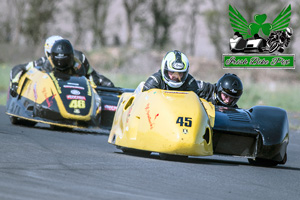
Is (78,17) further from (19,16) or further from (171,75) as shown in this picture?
(171,75)

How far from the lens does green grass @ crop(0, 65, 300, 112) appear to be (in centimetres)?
2430

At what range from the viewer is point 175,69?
947 centimetres

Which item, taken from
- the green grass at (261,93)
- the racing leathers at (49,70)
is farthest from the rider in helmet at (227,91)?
the green grass at (261,93)

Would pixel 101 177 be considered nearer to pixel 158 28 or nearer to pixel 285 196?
pixel 285 196

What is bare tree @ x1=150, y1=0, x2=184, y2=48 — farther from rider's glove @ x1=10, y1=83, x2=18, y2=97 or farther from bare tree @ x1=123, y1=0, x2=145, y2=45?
rider's glove @ x1=10, y1=83, x2=18, y2=97

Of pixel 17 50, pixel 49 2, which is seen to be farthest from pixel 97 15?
pixel 17 50

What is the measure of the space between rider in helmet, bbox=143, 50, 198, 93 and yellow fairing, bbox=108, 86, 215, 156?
21.2 inches

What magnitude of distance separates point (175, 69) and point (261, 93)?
1742 centimetres

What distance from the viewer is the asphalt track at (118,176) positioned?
19.4 ft

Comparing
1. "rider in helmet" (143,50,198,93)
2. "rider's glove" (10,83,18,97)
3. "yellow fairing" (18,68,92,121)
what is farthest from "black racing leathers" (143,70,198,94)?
"rider's glove" (10,83,18,97)

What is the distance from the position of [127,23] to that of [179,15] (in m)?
4.05

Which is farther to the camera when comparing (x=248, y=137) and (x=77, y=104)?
(x=77, y=104)

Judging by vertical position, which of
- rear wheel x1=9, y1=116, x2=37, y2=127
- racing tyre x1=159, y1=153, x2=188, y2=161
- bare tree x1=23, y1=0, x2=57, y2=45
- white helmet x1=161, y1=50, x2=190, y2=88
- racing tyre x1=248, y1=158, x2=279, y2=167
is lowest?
racing tyre x1=248, y1=158, x2=279, y2=167

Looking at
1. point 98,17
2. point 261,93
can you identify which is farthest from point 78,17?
point 261,93
